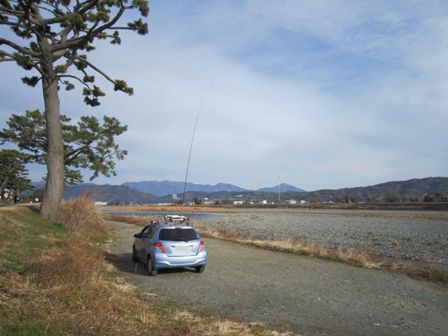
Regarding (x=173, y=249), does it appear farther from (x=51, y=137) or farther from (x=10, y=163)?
(x=10, y=163)

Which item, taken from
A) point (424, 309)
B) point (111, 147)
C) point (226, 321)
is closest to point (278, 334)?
point (226, 321)

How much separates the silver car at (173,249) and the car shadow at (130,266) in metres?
0.53

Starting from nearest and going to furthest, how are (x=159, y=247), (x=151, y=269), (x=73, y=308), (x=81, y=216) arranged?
1. (x=73, y=308)
2. (x=159, y=247)
3. (x=151, y=269)
4. (x=81, y=216)

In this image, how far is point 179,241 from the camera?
12.7 meters

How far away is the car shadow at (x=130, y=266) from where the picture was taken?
13.6 metres

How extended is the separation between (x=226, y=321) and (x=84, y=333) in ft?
9.93

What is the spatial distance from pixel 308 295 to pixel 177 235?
4.70m

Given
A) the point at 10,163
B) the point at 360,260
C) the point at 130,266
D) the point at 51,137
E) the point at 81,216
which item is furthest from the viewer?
the point at 10,163

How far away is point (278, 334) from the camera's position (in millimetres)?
6824

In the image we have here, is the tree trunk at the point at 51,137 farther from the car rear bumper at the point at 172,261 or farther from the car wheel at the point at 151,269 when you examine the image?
the car rear bumper at the point at 172,261

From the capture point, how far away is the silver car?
12438mm

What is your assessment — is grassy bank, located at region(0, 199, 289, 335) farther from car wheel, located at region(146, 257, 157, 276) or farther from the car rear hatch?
the car rear hatch

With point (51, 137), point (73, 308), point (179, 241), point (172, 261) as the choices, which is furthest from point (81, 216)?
point (73, 308)

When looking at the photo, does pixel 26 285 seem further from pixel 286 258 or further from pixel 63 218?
pixel 63 218
